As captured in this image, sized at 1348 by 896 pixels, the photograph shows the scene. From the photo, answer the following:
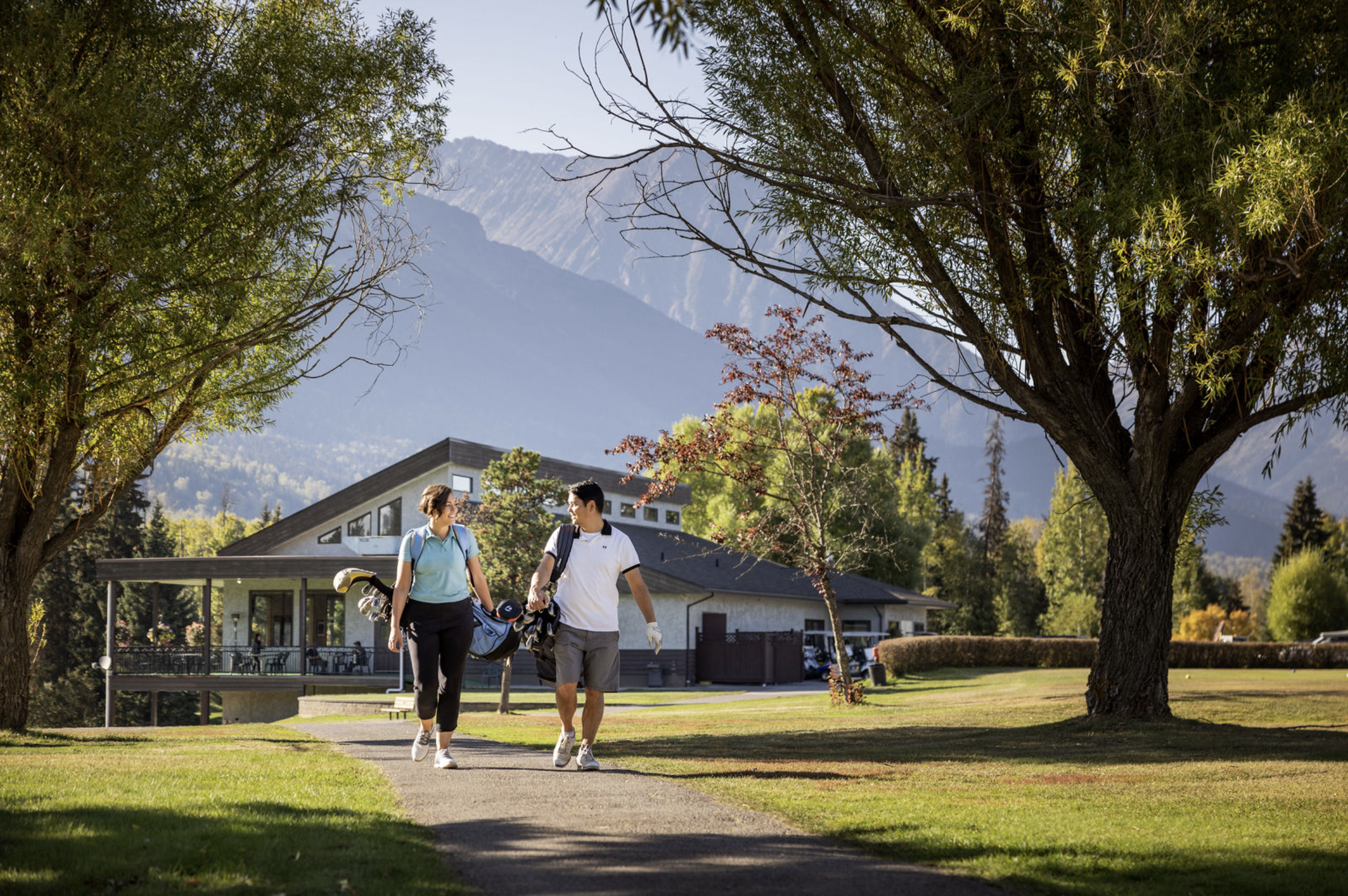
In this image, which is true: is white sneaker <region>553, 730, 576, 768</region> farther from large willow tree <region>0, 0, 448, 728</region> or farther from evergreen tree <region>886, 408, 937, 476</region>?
evergreen tree <region>886, 408, 937, 476</region>

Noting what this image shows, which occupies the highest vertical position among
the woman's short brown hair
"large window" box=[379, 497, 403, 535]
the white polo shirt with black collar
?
"large window" box=[379, 497, 403, 535]

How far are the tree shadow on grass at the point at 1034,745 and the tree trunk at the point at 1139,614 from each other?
0.31m

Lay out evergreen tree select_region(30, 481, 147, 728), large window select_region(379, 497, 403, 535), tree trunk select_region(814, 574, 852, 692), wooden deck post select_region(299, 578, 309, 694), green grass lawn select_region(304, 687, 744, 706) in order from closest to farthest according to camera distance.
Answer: tree trunk select_region(814, 574, 852, 692)
green grass lawn select_region(304, 687, 744, 706)
wooden deck post select_region(299, 578, 309, 694)
large window select_region(379, 497, 403, 535)
evergreen tree select_region(30, 481, 147, 728)

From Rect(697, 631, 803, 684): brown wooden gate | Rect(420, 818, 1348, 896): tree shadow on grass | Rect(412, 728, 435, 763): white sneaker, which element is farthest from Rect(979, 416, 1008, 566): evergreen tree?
Rect(420, 818, 1348, 896): tree shadow on grass

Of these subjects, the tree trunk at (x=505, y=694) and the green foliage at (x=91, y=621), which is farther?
the green foliage at (x=91, y=621)

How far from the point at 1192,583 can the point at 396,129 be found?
62122 millimetres

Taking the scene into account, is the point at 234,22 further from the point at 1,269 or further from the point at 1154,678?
the point at 1154,678

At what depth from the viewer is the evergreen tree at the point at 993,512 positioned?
84.0m

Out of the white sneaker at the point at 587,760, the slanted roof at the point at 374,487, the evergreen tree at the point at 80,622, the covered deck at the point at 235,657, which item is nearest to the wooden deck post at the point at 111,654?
the covered deck at the point at 235,657

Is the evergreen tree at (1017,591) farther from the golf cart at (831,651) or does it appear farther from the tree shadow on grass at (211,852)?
the tree shadow on grass at (211,852)

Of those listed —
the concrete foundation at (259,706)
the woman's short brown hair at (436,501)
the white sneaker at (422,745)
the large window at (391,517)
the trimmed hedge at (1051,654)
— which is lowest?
the concrete foundation at (259,706)

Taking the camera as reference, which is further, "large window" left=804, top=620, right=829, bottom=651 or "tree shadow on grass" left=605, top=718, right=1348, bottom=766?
"large window" left=804, top=620, right=829, bottom=651

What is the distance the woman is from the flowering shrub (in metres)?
13.7

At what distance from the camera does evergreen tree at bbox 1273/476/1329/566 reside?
78.3 m
